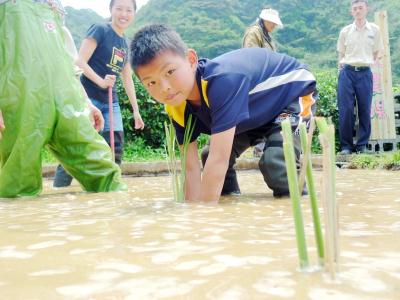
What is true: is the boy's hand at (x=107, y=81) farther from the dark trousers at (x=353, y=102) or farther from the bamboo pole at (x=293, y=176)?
the dark trousers at (x=353, y=102)

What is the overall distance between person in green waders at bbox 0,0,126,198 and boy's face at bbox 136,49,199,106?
2.79 ft

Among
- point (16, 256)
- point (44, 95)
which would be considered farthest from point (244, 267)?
point (44, 95)

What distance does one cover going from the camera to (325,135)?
0.84 m

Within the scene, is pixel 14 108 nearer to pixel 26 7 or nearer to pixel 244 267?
pixel 26 7

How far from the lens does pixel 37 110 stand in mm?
2752

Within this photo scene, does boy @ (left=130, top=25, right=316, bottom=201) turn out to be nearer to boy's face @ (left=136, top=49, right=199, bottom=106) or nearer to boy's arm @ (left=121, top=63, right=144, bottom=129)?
boy's face @ (left=136, top=49, right=199, bottom=106)

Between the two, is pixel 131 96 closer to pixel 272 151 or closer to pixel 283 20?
pixel 272 151

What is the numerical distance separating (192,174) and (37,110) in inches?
34.3

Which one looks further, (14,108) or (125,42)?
(125,42)

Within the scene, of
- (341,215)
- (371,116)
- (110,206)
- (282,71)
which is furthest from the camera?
(371,116)

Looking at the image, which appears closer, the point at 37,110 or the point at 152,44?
the point at 152,44

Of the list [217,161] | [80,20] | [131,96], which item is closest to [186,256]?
[217,161]

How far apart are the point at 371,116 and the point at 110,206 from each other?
553 cm

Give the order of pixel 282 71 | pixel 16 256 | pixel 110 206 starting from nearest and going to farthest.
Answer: pixel 16 256 < pixel 110 206 < pixel 282 71
